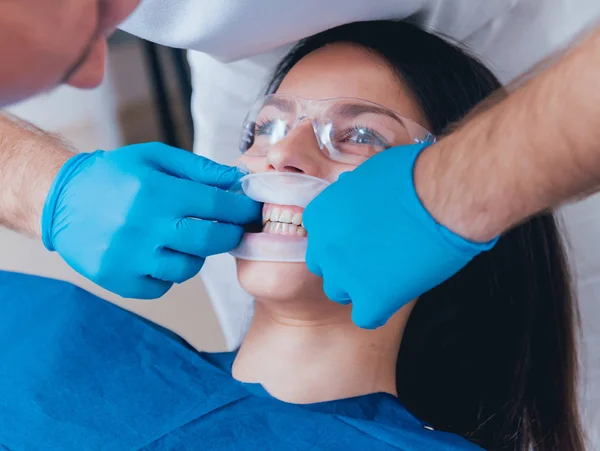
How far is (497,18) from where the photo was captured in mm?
1411

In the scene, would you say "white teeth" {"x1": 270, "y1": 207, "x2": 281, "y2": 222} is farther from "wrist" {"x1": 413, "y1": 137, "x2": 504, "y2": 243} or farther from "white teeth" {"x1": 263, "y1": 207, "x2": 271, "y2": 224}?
"wrist" {"x1": 413, "y1": 137, "x2": 504, "y2": 243}

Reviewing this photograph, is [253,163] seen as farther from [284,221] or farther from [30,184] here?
[30,184]

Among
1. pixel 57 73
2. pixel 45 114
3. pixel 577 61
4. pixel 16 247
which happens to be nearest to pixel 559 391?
pixel 577 61

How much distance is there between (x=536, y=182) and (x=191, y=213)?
569 millimetres

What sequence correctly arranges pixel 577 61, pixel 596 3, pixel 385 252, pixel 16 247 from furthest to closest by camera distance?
pixel 16 247 < pixel 596 3 < pixel 385 252 < pixel 577 61

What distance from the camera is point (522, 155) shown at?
71 centimetres

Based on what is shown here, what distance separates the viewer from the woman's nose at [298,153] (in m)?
1.08

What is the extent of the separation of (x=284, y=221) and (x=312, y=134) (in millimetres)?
158

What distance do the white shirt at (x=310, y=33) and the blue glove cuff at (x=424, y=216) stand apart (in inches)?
17.4

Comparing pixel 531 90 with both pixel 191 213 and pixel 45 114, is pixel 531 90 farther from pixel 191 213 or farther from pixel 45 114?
pixel 45 114

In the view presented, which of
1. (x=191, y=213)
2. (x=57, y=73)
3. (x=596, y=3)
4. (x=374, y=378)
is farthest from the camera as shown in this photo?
(x=596, y=3)

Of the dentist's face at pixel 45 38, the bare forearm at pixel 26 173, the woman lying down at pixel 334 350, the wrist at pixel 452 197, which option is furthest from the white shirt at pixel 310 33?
the dentist's face at pixel 45 38

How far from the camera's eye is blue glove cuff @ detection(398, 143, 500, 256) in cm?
81

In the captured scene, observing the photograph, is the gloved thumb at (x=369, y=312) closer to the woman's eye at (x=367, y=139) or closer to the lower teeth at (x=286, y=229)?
the lower teeth at (x=286, y=229)
